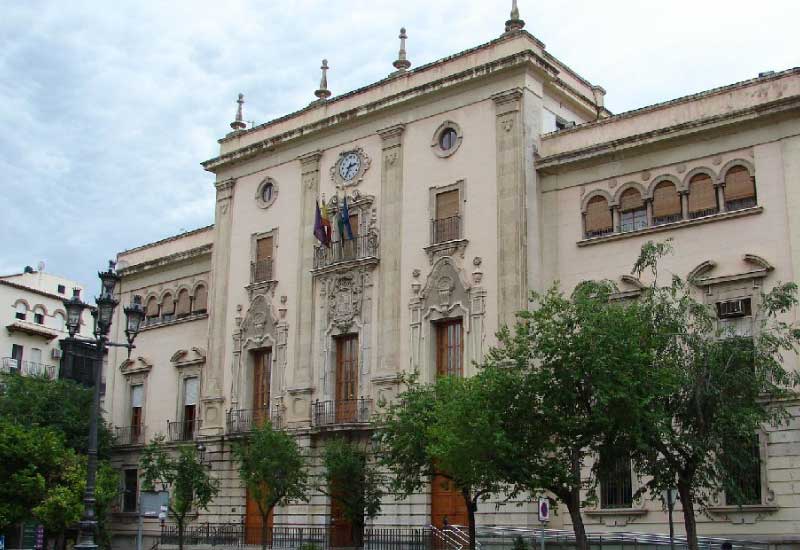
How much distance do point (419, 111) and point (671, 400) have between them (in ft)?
47.8

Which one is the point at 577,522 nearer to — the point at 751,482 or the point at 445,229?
the point at 751,482

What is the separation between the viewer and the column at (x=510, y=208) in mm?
28641

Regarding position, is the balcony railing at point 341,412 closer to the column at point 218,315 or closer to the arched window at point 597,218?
the column at point 218,315

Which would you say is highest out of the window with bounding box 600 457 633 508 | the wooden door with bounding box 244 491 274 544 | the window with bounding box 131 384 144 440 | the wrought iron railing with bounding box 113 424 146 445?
the window with bounding box 131 384 144 440

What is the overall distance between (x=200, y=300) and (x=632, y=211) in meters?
18.4

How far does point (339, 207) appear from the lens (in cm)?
3378

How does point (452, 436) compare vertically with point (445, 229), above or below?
below

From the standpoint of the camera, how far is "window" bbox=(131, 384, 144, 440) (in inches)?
1607

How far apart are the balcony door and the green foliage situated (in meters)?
6.48

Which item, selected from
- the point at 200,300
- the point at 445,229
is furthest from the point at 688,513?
the point at 200,300

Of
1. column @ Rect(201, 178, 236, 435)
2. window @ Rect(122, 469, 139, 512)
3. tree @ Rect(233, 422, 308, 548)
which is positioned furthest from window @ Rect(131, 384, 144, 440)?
tree @ Rect(233, 422, 308, 548)

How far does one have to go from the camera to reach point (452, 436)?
2148cm

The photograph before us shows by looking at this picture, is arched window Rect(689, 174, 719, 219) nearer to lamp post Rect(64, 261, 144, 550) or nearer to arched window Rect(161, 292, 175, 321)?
lamp post Rect(64, 261, 144, 550)

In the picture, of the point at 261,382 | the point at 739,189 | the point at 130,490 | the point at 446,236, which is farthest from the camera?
the point at 130,490
